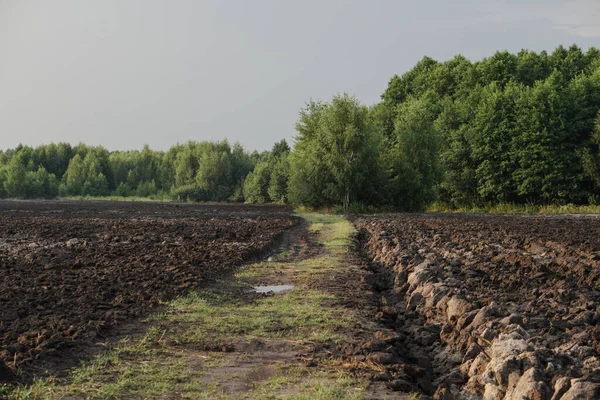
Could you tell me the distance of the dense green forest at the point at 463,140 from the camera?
155 feet

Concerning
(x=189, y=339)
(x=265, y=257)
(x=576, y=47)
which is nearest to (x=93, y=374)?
(x=189, y=339)

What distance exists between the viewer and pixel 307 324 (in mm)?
9266

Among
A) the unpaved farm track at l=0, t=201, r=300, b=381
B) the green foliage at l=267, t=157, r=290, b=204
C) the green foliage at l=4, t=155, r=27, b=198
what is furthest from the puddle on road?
the green foliage at l=4, t=155, r=27, b=198

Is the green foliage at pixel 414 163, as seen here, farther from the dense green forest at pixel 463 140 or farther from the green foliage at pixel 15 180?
the green foliage at pixel 15 180

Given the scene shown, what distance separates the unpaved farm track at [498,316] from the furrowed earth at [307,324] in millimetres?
26

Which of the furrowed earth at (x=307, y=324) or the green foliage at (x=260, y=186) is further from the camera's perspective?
the green foliage at (x=260, y=186)

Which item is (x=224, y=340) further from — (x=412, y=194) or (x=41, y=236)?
(x=412, y=194)

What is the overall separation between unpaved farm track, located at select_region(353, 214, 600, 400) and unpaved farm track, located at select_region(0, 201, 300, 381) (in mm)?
4331

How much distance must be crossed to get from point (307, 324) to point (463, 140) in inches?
2095

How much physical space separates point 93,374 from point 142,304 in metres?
3.73

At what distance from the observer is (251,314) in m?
10.0

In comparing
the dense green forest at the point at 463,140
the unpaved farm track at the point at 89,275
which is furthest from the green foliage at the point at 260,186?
the unpaved farm track at the point at 89,275

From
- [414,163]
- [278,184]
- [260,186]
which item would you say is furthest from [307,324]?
[260,186]

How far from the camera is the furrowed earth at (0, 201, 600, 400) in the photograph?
20.7ft
